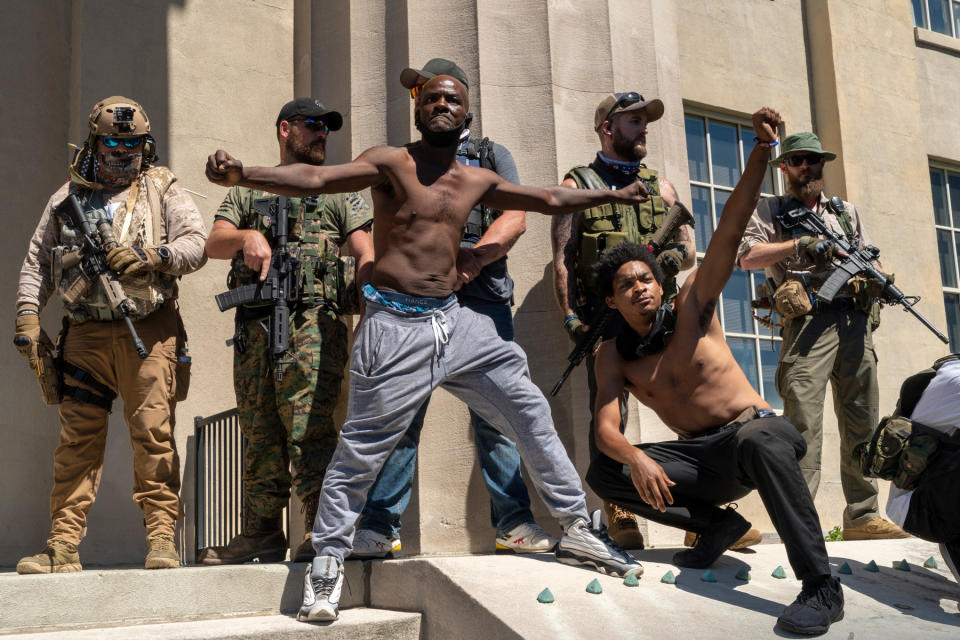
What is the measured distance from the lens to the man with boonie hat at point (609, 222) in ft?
17.0

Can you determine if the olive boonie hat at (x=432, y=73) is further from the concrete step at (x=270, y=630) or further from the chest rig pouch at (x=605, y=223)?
the concrete step at (x=270, y=630)

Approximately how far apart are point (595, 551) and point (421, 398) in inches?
36.5

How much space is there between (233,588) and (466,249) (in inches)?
69.2

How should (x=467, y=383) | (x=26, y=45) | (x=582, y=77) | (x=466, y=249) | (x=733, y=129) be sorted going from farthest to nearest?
(x=733, y=129), (x=26, y=45), (x=582, y=77), (x=466, y=249), (x=467, y=383)

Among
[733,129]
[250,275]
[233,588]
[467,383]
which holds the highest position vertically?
[733,129]

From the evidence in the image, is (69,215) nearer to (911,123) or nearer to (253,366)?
(253,366)

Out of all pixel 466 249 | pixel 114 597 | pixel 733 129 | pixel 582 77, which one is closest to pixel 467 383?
pixel 466 249

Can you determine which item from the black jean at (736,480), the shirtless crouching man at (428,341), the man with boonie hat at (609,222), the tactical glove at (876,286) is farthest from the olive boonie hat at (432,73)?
the tactical glove at (876,286)

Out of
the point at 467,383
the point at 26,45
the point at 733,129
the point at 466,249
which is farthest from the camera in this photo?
the point at 733,129

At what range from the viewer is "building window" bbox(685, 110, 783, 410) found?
8.06m

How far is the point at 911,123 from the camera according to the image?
9281 millimetres

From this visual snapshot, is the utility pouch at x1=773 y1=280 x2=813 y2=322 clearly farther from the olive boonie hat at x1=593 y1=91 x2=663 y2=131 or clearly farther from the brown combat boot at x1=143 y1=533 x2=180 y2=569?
the brown combat boot at x1=143 y1=533 x2=180 y2=569

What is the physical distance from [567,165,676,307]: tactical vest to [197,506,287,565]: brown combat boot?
1.92 metres

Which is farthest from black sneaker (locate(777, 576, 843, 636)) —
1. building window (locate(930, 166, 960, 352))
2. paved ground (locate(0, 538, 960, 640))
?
building window (locate(930, 166, 960, 352))
